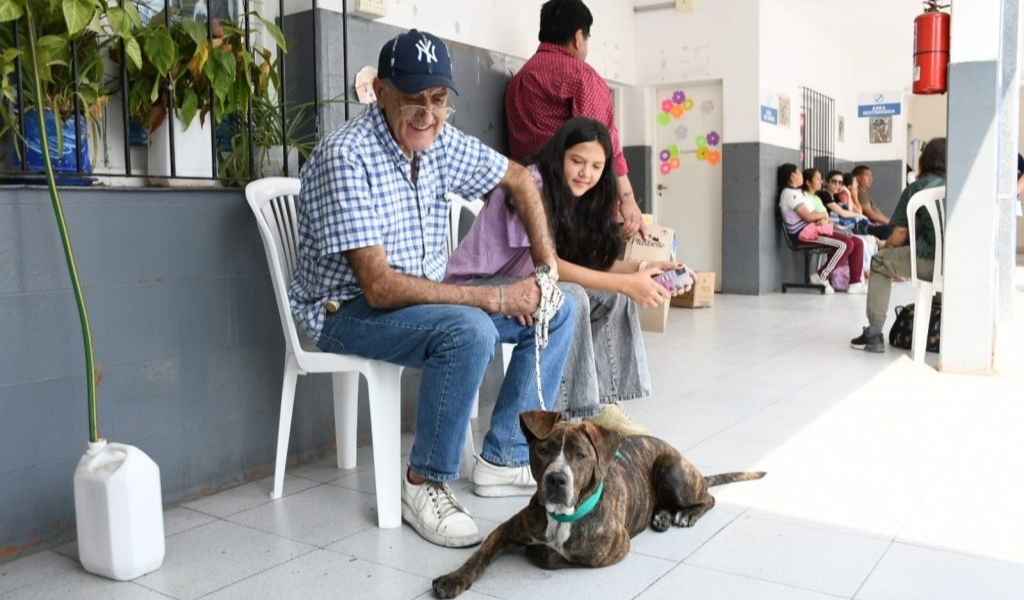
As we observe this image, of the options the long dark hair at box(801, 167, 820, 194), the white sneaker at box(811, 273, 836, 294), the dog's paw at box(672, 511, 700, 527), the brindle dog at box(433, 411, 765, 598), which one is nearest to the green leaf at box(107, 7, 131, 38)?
the brindle dog at box(433, 411, 765, 598)

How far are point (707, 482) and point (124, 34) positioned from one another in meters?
1.89

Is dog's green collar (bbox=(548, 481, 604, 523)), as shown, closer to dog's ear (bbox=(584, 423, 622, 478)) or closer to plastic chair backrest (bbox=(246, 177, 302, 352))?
dog's ear (bbox=(584, 423, 622, 478))

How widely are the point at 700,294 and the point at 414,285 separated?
489 centimetres

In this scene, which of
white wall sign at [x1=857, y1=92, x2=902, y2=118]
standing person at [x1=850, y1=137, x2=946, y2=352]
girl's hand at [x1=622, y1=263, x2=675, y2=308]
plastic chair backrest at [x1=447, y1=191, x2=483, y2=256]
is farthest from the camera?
white wall sign at [x1=857, y1=92, x2=902, y2=118]

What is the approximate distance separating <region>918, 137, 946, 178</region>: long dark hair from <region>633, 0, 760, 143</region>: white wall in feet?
8.93

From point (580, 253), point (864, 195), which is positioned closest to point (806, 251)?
point (864, 195)

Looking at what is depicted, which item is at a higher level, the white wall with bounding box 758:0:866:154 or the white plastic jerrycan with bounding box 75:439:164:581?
the white wall with bounding box 758:0:866:154

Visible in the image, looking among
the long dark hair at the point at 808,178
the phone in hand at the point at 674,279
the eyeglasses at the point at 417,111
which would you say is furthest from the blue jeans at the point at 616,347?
the long dark hair at the point at 808,178

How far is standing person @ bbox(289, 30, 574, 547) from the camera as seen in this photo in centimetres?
222

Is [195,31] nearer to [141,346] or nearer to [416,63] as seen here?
[416,63]

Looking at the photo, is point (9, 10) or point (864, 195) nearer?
point (9, 10)

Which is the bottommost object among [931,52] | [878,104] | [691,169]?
[691,169]

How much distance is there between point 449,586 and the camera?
1894 mm

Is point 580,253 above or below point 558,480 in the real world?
above
